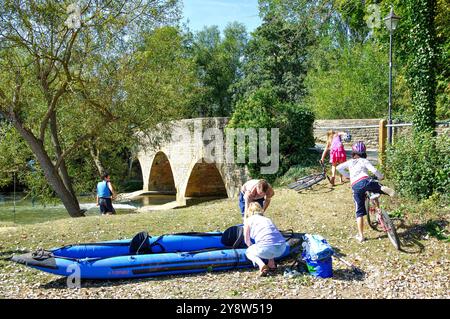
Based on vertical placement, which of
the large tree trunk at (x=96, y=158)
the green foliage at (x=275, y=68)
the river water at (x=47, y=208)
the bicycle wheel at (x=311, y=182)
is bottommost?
the river water at (x=47, y=208)

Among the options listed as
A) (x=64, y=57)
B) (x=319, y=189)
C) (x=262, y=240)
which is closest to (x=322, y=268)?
(x=262, y=240)

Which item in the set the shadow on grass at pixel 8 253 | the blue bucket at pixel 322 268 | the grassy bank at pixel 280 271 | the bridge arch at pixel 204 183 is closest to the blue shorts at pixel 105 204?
the grassy bank at pixel 280 271

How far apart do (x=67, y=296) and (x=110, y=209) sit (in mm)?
6175

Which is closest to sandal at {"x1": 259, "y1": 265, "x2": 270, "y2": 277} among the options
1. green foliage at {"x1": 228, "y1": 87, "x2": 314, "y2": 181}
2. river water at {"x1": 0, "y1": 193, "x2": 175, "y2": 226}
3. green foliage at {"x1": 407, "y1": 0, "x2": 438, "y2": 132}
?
green foliage at {"x1": 407, "y1": 0, "x2": 438, "y2": 132}

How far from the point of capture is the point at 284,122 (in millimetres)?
14805

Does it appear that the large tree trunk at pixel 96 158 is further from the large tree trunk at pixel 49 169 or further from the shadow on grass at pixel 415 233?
the shadow on grass at pixel 415 233

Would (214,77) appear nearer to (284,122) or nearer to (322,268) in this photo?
(284,122)

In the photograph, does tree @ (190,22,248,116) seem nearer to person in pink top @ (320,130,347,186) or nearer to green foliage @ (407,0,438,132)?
person in pink top @ (320,130,347,186)

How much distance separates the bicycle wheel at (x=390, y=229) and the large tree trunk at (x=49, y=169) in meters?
10.2

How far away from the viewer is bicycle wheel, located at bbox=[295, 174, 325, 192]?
12.0 metres

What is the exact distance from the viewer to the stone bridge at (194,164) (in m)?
18.6
